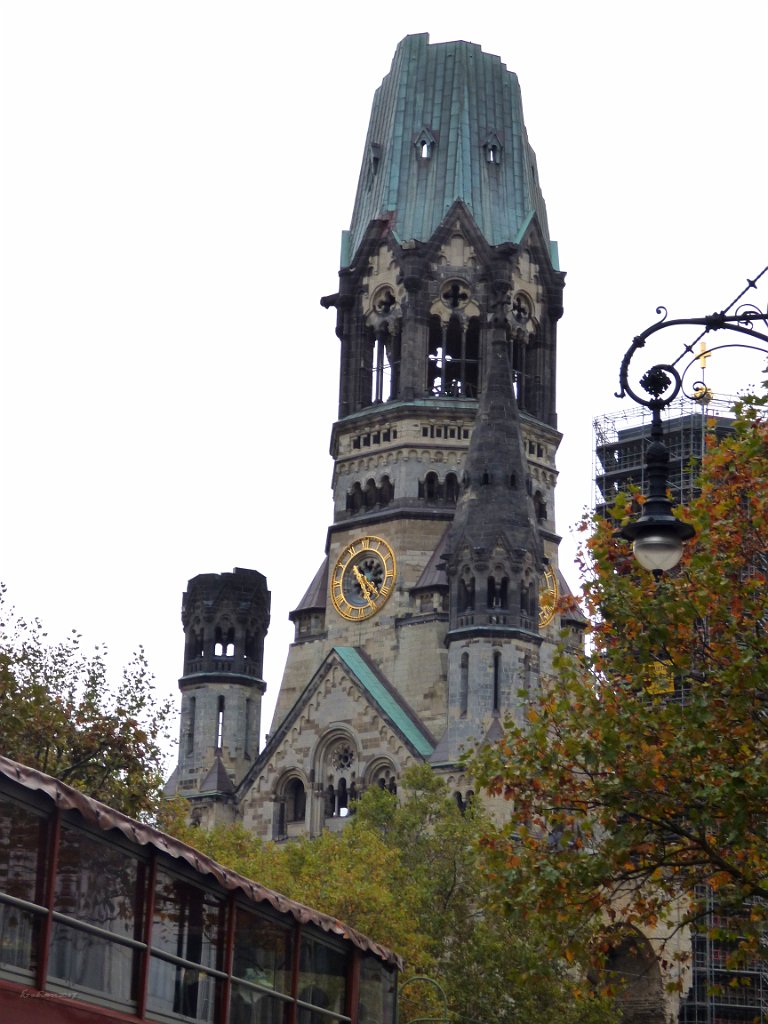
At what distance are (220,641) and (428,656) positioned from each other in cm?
959

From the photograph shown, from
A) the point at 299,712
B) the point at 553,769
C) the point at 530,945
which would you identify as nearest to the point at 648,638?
the point at 553,769

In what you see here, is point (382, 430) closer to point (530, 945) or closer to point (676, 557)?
point (530, 945)

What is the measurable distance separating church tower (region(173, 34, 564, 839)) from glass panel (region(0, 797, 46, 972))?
56636 millimetres

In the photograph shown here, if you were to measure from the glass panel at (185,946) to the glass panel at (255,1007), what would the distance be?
0.58 meters

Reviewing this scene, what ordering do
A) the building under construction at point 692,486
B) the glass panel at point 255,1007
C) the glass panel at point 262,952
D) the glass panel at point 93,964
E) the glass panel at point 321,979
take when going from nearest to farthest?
the glass panel at point 93,964 < the glass panel at point 255,1007 < the glass panel at point 262,952 < the glass panel at point 321,979 < the building under construction at point 692,486

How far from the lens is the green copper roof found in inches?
3784

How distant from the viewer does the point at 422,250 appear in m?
94.1

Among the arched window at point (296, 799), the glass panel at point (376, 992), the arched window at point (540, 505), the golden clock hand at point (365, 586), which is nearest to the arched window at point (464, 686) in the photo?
the golden clock hand at point (365, 586)

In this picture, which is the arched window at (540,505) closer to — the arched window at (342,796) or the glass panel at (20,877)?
the arched window at (342,796)

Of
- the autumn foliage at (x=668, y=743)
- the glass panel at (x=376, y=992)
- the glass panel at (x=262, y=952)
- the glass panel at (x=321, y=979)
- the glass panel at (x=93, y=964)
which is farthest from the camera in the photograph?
the glass panel at (x=376, y=992)

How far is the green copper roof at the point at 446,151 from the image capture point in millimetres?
96125

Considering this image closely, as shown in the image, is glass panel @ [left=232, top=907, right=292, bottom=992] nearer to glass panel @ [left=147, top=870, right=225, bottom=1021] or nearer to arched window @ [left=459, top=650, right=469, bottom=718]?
glass panel @ [left=147, top=870, right=225, bottom=1021]

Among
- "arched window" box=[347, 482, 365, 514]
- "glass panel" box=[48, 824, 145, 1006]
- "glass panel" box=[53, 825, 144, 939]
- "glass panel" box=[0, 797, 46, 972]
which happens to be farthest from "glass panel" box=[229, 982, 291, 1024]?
"arched window" box=[347, 482, 365, 514]

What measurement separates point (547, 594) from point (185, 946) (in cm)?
6085
